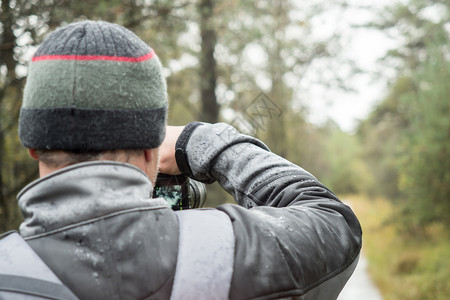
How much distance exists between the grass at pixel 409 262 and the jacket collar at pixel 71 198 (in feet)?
38.4

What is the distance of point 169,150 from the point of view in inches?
53.0

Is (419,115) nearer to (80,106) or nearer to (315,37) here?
(315,37)

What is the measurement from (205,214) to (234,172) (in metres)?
0.26

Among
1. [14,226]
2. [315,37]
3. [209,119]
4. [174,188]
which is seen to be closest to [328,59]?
[315,37]

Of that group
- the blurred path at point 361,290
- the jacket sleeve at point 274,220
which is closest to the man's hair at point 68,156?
the jacket sleeve at point 274,220

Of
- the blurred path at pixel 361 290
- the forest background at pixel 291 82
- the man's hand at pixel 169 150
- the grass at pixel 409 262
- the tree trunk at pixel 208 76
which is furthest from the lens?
the blurred path at pixel 361 290

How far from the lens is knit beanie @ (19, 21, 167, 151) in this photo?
3.10 ft

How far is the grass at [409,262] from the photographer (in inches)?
458

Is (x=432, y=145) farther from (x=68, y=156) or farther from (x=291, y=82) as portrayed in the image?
(x=68, y=156)

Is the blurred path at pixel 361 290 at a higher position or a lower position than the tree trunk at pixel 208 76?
lower

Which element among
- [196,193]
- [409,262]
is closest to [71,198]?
[196,193]

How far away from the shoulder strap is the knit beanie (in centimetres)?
23

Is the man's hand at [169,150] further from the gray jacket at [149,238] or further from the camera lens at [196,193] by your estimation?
the gray jacket at [149,238]

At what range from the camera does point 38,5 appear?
11.9 feet
